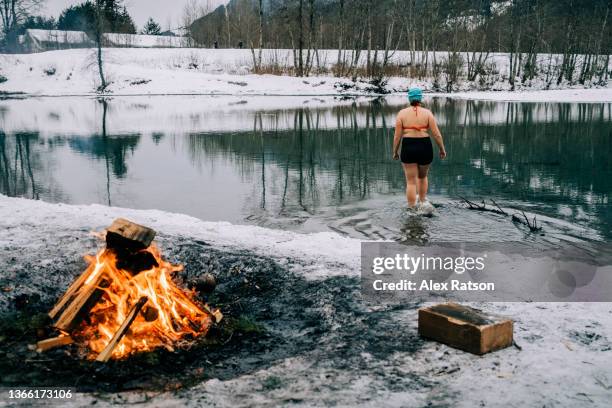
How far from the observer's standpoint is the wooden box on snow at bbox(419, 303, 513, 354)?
419cm

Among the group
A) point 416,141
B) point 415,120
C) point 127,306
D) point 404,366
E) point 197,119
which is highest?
point 415,120

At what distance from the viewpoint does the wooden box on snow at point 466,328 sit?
4191 millimetres

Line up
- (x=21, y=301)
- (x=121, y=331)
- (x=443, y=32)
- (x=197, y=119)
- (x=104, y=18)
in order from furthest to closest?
(x=104, y=18)
(x=443, y=32)
(x=197, y=119)
(x=21, y=301)
(x=121, y=331)

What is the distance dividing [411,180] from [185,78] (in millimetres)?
47766

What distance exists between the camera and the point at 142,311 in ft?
15.7

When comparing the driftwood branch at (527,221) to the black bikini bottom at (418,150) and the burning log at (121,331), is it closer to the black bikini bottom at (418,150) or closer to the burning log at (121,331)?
the black bikini bottom at (418,150)

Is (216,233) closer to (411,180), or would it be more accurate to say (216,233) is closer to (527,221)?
(411,180)

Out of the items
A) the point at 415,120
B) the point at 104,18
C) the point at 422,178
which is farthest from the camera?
the point at 104,18

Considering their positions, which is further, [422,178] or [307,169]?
[307,169]

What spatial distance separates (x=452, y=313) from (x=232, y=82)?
4990 centimetres

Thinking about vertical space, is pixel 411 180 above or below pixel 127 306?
above

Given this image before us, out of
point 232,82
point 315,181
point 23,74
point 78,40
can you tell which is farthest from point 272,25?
point 315,181

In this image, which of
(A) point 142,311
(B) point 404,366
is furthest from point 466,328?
(A) point 142,311

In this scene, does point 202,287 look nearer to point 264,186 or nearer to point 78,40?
point 264,186
